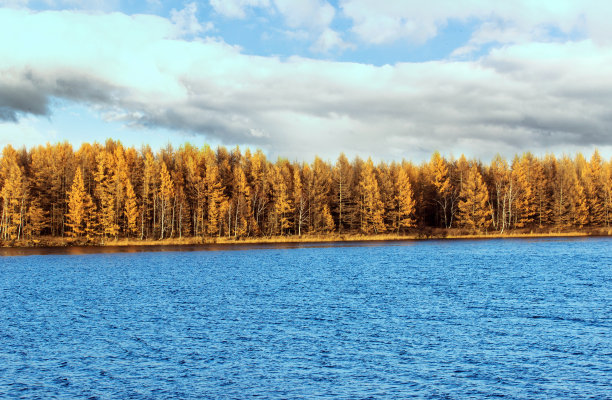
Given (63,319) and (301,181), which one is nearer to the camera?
(63,319)

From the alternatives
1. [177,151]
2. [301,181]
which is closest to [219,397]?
[301,181]

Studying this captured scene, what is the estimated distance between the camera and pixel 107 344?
25703 mm

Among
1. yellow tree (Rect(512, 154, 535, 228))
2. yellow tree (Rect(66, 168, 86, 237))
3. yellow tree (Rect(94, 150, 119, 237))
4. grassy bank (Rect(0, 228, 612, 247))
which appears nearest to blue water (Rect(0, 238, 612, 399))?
yellow tree (Rect(94, 150, 119, 237))

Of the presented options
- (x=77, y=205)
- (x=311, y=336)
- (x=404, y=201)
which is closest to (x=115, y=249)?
(x=77, y=205)

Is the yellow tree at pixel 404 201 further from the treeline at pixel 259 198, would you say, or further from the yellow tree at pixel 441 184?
the yellow tree at pixel 441 184

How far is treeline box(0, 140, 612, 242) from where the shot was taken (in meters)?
106

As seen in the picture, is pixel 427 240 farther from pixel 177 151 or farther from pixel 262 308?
pixel 262 308

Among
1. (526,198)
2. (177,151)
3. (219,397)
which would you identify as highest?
(177,151)

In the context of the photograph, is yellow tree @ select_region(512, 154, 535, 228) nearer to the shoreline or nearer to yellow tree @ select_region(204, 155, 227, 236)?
the shoreline

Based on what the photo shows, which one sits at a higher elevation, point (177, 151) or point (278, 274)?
point (177, 151)

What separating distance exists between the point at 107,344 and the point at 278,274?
31.0m

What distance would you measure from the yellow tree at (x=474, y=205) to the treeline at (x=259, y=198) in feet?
0.87

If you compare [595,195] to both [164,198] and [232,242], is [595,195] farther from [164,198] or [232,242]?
[164,198]

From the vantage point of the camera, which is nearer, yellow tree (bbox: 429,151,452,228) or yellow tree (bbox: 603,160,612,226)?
yellow tree (bbox: 429,151,452,228)
